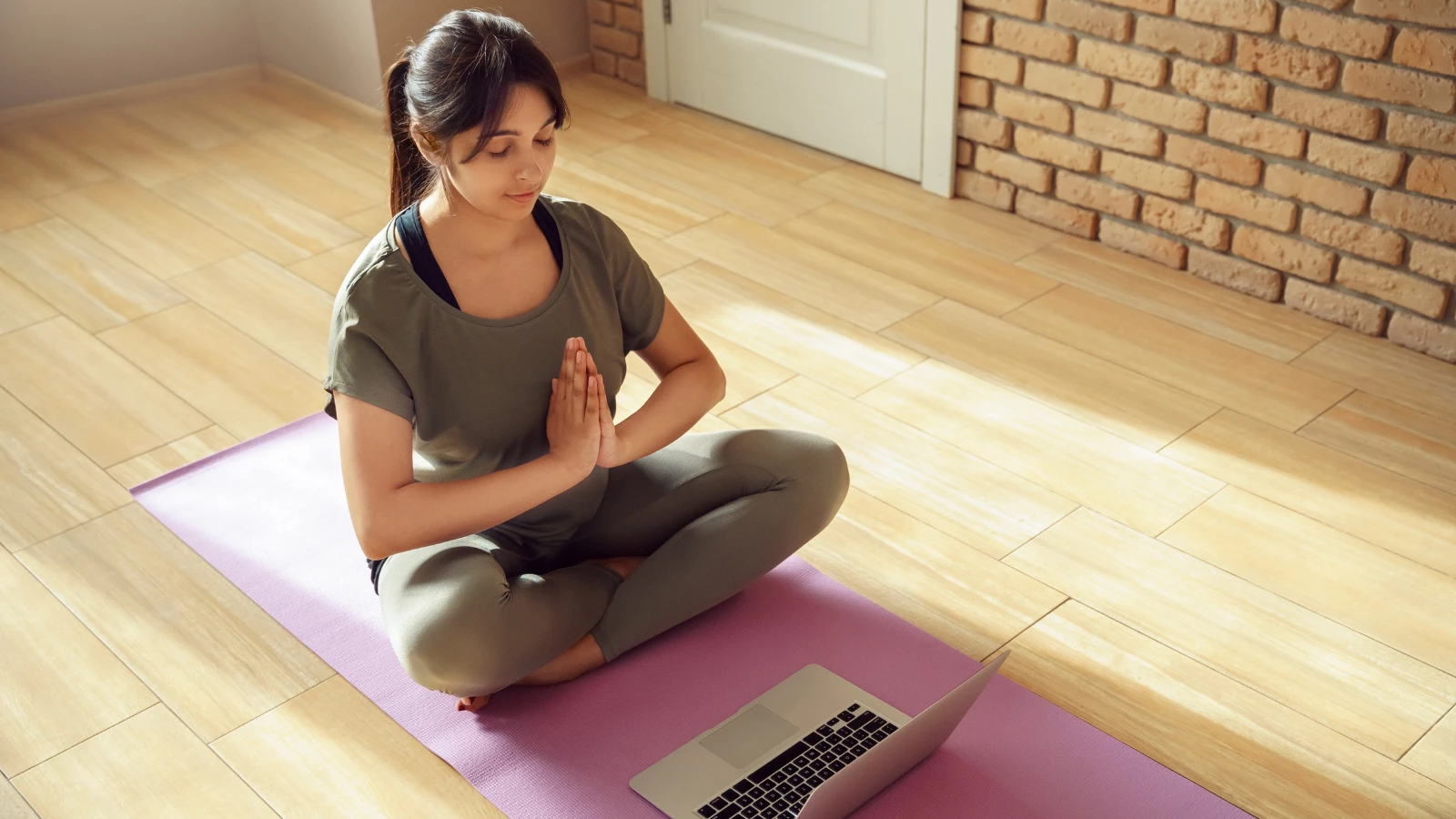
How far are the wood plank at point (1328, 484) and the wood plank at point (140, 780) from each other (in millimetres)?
1396

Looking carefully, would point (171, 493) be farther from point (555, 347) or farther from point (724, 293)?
point (724, 293)

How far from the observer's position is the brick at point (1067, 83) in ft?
8.66

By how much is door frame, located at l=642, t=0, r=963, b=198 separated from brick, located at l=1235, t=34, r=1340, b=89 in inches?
24.0

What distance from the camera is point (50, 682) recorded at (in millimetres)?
1656

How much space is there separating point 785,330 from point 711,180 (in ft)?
2.46

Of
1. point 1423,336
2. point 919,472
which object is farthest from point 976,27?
point 919,472

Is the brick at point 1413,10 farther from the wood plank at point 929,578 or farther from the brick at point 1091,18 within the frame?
the wood plank at point 929,578

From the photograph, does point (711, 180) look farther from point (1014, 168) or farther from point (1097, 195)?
point (1097, 195)

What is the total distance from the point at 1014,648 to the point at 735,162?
1.75 metres

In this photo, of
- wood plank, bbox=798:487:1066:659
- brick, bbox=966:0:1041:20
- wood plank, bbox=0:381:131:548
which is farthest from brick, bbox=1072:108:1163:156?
wood plank, bbox=0:381:131:548

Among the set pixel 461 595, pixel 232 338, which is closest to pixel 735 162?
pixel 232 338

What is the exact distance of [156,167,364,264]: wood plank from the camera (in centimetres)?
282

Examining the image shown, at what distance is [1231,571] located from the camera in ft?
6.00

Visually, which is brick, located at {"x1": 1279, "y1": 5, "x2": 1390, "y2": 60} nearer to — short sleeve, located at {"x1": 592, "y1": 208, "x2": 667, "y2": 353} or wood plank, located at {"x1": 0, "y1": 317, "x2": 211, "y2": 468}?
short sleeve, located at {"x1": 592, "y1": 208, "x2": 667, "y2": 353}
